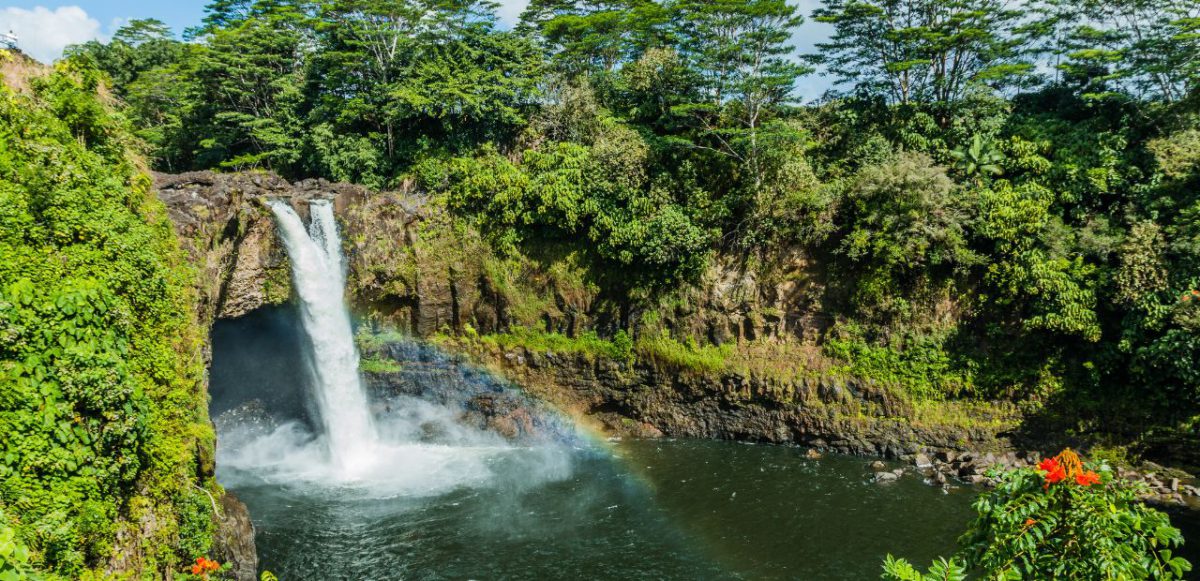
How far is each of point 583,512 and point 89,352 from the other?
12.1m

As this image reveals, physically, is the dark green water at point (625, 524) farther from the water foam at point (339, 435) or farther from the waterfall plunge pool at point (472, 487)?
the water foam at point (339, 435)

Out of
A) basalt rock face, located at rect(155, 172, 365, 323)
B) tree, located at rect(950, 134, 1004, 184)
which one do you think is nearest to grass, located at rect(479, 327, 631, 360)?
basalt rock face, located at rect(155, 172, 365, 323)

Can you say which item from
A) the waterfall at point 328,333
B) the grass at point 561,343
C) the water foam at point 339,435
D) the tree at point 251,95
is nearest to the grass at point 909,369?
the grass at point 561,343

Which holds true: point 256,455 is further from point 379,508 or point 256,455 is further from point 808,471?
point 808,471

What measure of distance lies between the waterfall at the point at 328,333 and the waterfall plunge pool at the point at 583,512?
1.14 meters

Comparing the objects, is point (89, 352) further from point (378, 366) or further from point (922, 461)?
point (922, 461)

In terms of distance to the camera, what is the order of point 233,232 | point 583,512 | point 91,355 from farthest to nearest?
point 233,232 < point 583,512 < point 91,355

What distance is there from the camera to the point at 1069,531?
14.6ft

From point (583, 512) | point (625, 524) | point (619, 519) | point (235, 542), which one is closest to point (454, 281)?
point (583, 512)

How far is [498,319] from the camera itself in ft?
81.8

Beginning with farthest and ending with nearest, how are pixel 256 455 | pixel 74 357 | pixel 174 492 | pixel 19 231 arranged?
1. pixel 256 455
2. pixel 174 492
3. pixel 19 231
4. pixel 74 357

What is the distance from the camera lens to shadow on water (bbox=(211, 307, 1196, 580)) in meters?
14.9

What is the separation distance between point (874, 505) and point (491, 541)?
10386mm

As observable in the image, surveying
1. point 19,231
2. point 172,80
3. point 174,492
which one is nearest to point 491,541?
point 174,492
